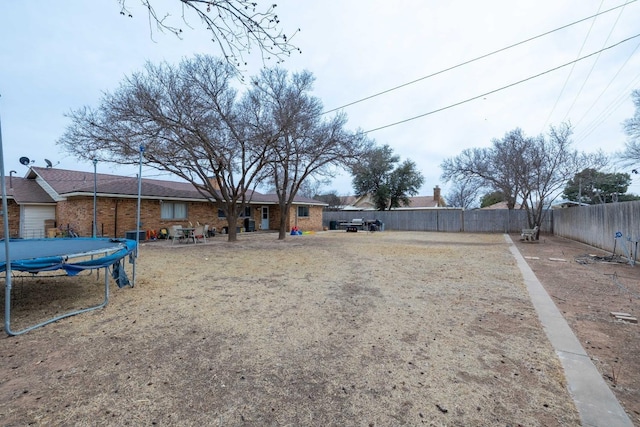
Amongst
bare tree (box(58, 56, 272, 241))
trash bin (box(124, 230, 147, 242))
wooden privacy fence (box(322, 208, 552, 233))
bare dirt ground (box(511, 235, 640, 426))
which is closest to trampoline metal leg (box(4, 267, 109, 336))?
bare dirt ground (box(511, 235, 640, 426))

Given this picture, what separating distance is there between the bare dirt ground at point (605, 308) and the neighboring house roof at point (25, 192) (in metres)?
21.3

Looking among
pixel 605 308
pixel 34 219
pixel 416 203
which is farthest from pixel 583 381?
pixel 416 203

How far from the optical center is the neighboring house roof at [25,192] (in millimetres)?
15227

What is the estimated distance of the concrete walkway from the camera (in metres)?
2.08

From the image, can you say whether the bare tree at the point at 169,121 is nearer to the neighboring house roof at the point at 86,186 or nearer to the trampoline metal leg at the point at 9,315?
the neighboring house roof at the point at 86,186

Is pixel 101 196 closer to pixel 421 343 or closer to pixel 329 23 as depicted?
pixel 329 23

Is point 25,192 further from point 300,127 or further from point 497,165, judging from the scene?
point 497,165

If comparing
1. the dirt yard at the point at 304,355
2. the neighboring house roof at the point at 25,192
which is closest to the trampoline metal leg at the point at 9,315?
the dirt yard at the point at 304,355

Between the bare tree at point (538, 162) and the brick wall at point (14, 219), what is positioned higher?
the bare tree at point (538, 162)

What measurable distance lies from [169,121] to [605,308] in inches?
477

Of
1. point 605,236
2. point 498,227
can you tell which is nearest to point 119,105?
point 605,236

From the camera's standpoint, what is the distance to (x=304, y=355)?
9.80 ft

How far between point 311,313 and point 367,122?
1274 cm

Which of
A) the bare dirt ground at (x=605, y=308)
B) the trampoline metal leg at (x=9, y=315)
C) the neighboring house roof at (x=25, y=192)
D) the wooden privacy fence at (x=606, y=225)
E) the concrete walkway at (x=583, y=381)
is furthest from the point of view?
the neighboring house roof at (x=25, y=192)
